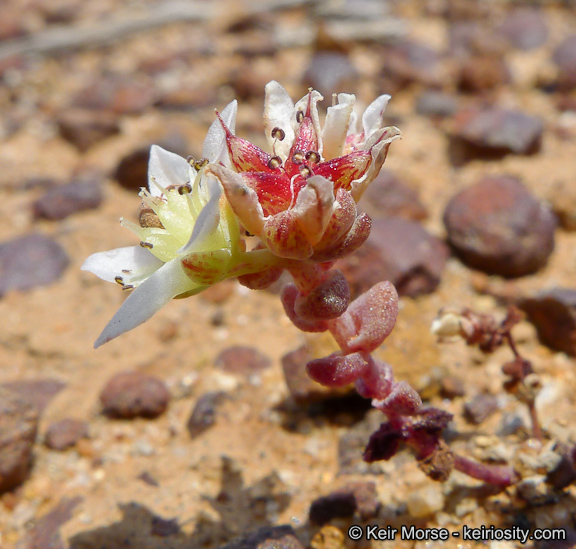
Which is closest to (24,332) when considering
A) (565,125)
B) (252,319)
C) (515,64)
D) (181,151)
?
(252,319)

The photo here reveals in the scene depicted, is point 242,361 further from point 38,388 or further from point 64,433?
point 38,388

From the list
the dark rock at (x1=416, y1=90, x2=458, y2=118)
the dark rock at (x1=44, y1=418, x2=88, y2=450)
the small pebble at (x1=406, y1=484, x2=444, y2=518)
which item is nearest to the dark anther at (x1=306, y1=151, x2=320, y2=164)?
the small pebble at (x1=406, y1=484, x2=444, y2=518)

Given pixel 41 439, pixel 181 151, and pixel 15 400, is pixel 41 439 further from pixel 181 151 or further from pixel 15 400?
pixel 181 151

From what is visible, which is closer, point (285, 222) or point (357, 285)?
point (285, 222)

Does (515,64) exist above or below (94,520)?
above

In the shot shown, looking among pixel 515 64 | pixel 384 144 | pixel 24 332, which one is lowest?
pixel 24 332

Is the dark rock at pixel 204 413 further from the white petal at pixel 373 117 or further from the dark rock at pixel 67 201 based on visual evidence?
the dark rock at pixel 67 201

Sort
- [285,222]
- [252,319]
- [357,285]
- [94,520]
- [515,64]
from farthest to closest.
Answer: [515,64]
[252,319]
[357,285]
[94,520]
[285,222]

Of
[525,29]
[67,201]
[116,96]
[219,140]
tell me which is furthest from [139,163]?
[525,29]
